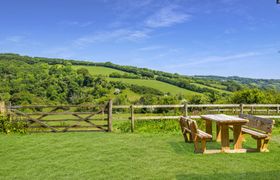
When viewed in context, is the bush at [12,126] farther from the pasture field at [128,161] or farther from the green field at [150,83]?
the green field at [150,83]

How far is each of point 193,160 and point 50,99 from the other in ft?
151

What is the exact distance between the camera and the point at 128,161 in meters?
7.91

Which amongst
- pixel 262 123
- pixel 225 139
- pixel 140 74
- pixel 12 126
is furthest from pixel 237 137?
pixel 140 74

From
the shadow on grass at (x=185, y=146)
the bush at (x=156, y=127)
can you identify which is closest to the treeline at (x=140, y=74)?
the bush at (x=156, y=127)

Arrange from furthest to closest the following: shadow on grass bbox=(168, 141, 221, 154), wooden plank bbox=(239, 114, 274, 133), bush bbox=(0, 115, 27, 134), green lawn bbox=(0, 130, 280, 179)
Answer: bush bbox=(0, 115, 27, 134) < shadow on grass bbox=(168, 141, 221, 154) < wooden plank bbox=(239, 114, 274, 133) < green lawn bbox=(0, 130, 280, 179)

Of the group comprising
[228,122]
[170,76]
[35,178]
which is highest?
[170,76]

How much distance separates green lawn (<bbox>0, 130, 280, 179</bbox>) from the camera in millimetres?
6645

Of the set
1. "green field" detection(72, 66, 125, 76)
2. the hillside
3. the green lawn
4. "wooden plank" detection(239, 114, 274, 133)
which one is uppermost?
"green field" detection(72, 66, 125, 76)

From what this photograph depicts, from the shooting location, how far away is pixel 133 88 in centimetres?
6625

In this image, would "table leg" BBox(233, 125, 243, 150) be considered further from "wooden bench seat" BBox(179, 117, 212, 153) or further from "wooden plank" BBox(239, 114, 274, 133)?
"wooden bench seat" BBox(179, 117, 212, 153)

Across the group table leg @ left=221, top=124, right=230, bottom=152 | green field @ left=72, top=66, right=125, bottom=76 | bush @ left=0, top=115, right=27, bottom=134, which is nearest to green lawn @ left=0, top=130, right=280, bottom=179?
table leg @ left=221, top=124, right=230, bottom=152

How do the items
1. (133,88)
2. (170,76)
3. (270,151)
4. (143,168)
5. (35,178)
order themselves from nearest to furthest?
(35,178) < (143,168) < (270,151) < (133,88) < (170,76)

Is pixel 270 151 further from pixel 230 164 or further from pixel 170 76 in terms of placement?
pixel 170 76

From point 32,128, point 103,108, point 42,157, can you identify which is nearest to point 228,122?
point 42,157
